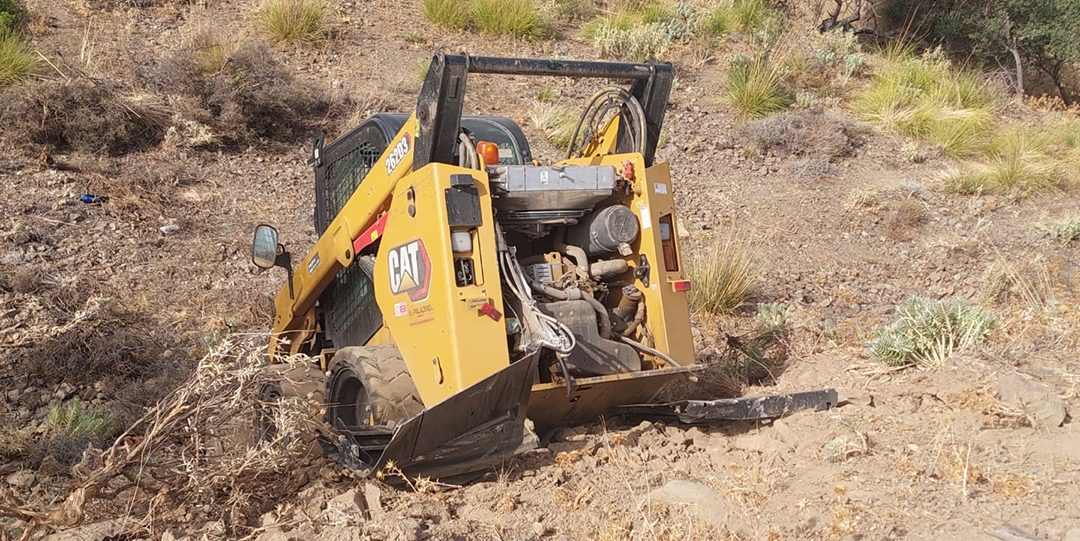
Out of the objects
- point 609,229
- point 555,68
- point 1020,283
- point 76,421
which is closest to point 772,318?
point 1020,283

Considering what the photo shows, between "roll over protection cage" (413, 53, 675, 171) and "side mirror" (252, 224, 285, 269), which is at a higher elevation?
"roll over protection cage" (413, 53, 675, 171)

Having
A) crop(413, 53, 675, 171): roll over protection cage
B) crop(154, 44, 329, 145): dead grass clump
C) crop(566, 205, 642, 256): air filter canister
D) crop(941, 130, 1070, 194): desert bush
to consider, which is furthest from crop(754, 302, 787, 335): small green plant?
crop(154, 44, 329, 145): dead grass clump

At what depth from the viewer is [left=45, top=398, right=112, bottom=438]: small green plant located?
5.33 m

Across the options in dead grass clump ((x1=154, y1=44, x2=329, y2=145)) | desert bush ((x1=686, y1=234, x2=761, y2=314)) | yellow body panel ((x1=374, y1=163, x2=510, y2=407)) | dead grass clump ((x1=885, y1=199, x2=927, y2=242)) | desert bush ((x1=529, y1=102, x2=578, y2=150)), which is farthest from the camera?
desert bush ((x1=529, y1=102, x2=578, y2=150))

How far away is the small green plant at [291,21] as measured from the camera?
474 inches

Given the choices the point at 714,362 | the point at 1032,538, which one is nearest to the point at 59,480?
the point at 714,362

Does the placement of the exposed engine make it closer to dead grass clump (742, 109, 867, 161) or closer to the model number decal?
the model number decal

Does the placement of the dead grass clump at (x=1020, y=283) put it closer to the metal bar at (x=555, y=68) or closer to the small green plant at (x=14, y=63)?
the metal bar at (x=555, y=68)

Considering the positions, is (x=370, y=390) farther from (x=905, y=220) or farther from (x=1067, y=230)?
(x=1067, y=230)

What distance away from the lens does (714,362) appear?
→ 20.4 ft

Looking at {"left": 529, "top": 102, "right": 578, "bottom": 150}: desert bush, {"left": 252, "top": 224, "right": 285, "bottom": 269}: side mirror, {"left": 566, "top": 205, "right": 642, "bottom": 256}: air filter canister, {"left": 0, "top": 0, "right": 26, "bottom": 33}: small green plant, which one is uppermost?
{"left": 0, "top": 0, "right": 26, "bottom": 33}: small green plant

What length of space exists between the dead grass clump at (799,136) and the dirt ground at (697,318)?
75 millimetres

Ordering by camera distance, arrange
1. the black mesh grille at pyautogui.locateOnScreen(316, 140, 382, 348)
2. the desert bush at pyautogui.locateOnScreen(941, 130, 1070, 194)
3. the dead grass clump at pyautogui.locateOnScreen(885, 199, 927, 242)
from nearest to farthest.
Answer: the black mesh grille at pyautogui.locateOnScreen(316, 140, 382, 348)
the dead grass clump at pyautogui.locateOnScreen(885, 199, 927, 242)
the desert bush at pyautogui.locateOnScreen(941, 130, 1070, 194)

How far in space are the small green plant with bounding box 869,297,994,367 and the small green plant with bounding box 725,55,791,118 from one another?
688cm
